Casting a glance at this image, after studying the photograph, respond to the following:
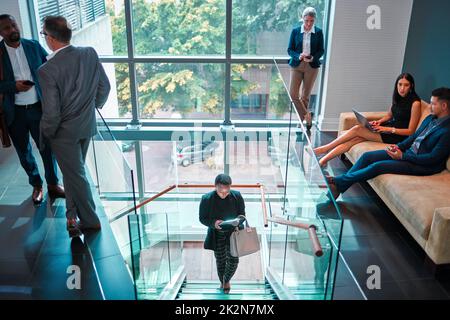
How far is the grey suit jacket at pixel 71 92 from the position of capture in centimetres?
325

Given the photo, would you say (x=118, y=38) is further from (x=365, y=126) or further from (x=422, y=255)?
(x=422, y=255)

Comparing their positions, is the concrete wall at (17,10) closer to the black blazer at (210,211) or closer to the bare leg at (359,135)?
the black blazer at (210,211)

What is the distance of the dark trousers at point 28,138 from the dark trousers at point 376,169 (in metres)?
2.79

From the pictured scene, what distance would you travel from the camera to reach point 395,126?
4.88 metres

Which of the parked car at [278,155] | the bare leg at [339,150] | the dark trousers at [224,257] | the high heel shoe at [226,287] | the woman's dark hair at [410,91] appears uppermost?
the woman's dark hair at [410,91]

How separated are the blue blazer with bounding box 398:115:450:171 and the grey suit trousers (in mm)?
2932

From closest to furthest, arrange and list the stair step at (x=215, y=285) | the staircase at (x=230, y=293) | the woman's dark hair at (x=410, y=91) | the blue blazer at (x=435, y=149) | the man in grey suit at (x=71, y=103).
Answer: the man in grey suit at (x=71, y=103)
the staircase at (x=230, y=293)
the blue blazer at (x=435, y=149)
the woman's dark hair at (x=410, y=91)
the stair step at (x=215, y=285)

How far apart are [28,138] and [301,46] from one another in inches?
133

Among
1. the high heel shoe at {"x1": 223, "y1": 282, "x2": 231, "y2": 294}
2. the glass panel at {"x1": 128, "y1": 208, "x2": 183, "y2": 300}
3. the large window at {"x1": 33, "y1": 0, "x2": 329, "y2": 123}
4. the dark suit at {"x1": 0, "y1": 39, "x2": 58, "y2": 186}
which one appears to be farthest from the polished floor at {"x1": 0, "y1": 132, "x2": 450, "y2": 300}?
the large window at {"x1": 33, "y1": 0, "x2": 329, "y2": 123}

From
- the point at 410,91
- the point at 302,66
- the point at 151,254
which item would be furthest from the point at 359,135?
the point at 151,254

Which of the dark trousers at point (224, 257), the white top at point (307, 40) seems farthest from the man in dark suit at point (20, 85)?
the white top at point (307, 40)

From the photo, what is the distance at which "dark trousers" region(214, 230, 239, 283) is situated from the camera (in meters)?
4.32

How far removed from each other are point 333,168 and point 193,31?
2777 millimetres

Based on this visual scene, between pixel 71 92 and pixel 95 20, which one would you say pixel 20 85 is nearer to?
pixel 71 92
